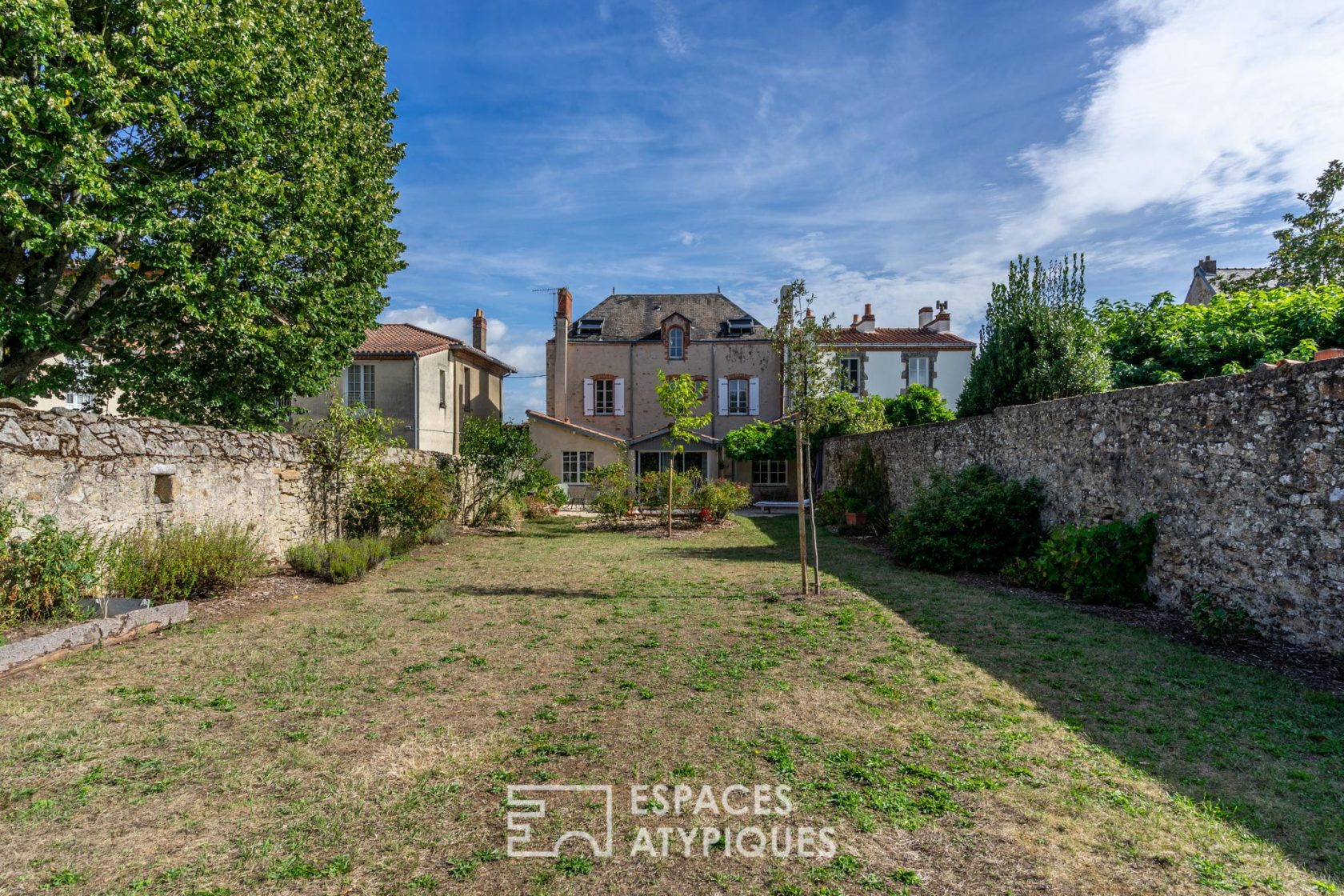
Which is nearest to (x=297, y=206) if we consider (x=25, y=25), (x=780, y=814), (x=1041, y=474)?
(x=25, y=25)

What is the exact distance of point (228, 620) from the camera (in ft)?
22.1

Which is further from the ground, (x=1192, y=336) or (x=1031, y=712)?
(x=1192, y=336)

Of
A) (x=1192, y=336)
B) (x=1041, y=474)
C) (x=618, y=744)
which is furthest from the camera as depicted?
(x=1192, y=336)

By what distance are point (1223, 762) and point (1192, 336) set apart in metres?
11.7

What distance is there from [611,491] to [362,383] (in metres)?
9.89

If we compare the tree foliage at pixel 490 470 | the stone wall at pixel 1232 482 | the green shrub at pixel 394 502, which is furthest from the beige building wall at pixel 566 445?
the stone wall at pixel 1232 482

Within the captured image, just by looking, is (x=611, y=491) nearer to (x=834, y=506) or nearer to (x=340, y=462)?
(x=834, y=506)

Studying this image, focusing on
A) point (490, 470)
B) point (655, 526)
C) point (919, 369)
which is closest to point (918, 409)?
point (919, 369)

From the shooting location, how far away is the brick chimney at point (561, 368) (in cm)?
2744

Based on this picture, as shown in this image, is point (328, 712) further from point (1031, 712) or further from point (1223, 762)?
point (1223, 762)

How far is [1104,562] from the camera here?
7301 mm

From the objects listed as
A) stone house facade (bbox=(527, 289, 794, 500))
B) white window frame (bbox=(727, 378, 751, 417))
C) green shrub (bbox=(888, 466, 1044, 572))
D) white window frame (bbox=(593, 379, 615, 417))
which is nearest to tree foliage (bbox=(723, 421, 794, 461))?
Answer: stone house facade (bbox=(527, 289, 794, 500))

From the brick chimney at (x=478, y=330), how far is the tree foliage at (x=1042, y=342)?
20928 mm

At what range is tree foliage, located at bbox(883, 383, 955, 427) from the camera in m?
23.1
